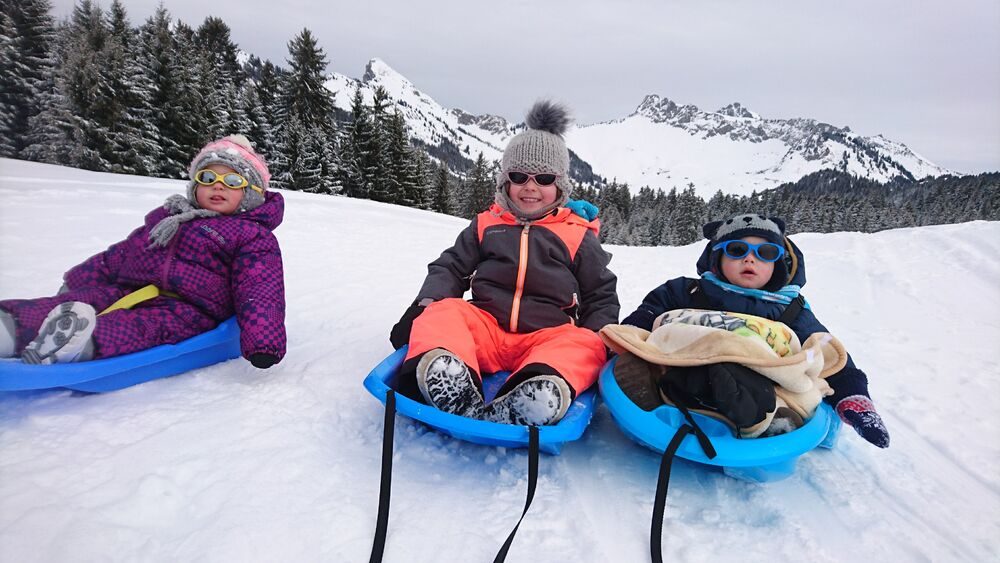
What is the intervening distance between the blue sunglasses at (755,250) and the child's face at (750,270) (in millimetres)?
22

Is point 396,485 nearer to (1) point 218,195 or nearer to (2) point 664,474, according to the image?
(2) point 664,474

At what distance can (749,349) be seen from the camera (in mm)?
1699

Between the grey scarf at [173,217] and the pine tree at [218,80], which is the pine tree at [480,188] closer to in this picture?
the pine tree at [218,80]

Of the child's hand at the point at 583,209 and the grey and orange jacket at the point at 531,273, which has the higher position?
the child's hand at the point at 583,209

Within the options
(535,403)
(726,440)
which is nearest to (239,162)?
(535,403)

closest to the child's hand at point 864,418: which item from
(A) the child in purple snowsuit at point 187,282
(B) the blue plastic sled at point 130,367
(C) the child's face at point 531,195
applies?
(C) the child's face at point 531,195

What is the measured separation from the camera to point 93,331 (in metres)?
1.88

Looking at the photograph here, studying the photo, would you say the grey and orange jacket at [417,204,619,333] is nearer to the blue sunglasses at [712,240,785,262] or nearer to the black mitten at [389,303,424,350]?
the black mitten at [389,303,424,350]

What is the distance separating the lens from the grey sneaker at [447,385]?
180 cm

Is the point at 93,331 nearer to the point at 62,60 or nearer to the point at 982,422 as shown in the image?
the point at 982,422

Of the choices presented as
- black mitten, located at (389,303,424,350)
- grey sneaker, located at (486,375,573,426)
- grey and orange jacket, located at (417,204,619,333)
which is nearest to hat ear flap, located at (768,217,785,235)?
grey and orange jacket, located at (417,204,619,333)

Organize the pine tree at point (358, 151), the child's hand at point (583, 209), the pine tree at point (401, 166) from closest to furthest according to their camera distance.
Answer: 1. the child's hand at point (583, 209)
2. the pine tree at point (358, 151)
3. the pine tree at point (401, 166)

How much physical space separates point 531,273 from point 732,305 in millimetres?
1063

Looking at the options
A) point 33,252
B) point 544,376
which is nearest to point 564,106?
point 544,376
